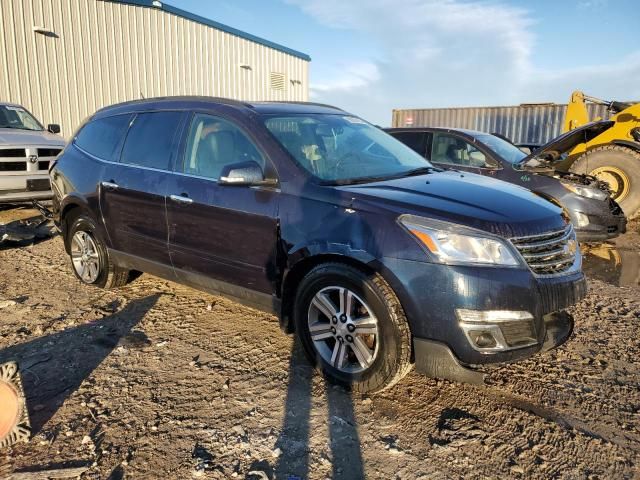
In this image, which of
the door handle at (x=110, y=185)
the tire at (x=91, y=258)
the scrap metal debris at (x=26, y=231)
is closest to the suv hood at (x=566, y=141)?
the door handle at (x=110, y=185)

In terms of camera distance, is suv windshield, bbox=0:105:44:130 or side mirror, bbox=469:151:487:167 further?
suv windshield, bbox=0:105:44:130

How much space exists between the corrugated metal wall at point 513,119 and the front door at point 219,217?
55.5 feet

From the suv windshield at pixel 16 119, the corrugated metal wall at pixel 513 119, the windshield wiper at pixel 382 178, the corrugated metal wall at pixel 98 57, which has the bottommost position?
the windshield wiper at pixel 382 178

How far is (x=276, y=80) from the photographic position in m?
20.5

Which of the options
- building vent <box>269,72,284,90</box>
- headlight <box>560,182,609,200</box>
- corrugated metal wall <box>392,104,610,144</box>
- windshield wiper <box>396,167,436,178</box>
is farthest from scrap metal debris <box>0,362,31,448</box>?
building vent <box>269,72,284,90</box>

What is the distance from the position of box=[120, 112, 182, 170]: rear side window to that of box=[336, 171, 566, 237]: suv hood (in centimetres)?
164

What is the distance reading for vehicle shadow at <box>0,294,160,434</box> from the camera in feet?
9.29

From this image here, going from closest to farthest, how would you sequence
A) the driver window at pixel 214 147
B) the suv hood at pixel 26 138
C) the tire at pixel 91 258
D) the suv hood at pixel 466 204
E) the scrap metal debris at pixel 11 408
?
the scrap metal debris at pixel 11 408
the suv hood at pixel 466 204
the driver window at pixel 214 147
the tire at pixel 91 258
the suv hood at pixel 26 138

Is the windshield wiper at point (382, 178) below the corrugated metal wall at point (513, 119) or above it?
below

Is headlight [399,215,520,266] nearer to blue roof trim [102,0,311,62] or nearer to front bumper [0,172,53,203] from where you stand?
front bumper [0,172,53,203]

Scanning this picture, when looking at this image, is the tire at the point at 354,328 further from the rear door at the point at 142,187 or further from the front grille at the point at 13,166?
the front grille at the point at 13,166

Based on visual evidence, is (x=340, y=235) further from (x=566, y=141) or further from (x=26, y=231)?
(x=566, y=141)

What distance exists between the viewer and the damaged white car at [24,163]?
752 centimetres

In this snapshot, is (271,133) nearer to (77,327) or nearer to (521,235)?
(521,235)
